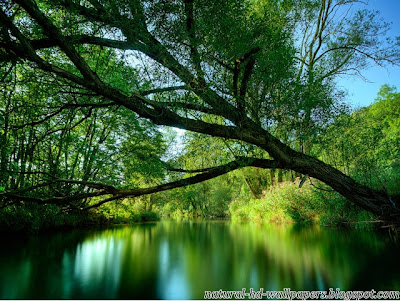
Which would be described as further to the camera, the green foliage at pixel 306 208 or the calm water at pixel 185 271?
the green foliage at pixel 306 208

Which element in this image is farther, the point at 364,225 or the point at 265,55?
the point at 364,225

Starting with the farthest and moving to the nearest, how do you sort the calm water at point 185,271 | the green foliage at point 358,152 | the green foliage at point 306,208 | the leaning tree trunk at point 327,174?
1. the green foliage at point 306,208
2. the green foliage at point 358,152
3. the leaning tree trunk at point 327,174
4. the calm water at point 185,271

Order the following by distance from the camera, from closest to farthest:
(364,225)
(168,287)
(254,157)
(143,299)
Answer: (143,299) → (168,287) → (254,157) → (364,225)

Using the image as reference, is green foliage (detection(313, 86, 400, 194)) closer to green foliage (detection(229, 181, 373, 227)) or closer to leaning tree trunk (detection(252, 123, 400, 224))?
leaning tree trunk (detection(252, 123, 400, 224))

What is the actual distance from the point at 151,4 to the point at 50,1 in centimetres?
165

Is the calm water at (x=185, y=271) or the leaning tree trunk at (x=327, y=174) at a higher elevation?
the leaning tree trunk at (x=327, y=174)

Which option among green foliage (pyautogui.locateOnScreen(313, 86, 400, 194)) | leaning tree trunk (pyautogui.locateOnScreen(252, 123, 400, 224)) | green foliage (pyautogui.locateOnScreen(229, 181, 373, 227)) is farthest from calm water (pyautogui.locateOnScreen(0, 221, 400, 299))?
green foliage (pyautogui.locateOnScreen(229, 181, 373, 227))

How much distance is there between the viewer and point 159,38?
174 inches

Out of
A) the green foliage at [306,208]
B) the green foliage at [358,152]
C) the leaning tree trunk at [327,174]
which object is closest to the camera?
the leaning tree trunk at [327,174]

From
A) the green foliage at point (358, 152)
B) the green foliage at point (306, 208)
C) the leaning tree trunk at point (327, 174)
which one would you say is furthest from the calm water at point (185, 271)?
the green foliage at point (306, 208)

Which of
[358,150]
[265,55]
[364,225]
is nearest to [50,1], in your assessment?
[265,55]

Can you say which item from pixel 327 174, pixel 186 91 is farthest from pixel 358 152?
pixel 186 91

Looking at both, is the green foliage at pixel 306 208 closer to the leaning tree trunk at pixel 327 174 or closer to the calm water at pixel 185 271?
the calm water at pixel 185 271

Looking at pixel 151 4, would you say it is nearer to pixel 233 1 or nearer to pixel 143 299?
pixel 233 1
